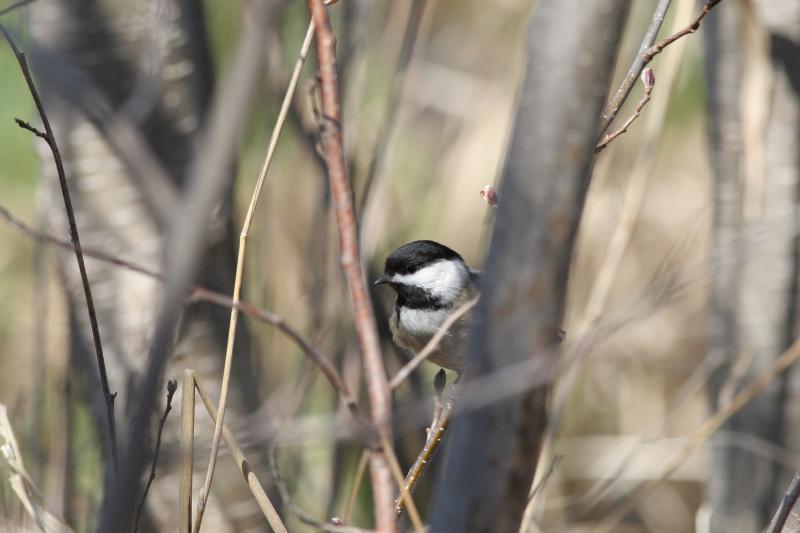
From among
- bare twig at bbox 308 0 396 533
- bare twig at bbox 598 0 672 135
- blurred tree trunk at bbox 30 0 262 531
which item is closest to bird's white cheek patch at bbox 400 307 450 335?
blurred tree trunk at bbox 30 0 262 531

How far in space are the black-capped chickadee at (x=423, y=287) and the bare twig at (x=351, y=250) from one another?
1.25m

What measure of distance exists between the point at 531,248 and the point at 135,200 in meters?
1.50

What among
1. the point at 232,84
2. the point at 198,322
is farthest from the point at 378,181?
the point at 232,84

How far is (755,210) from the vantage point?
1.99m

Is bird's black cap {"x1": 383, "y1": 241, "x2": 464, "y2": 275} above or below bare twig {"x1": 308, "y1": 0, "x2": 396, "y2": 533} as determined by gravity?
below

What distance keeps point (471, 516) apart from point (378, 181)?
155cm

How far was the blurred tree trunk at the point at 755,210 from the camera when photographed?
1.94 m

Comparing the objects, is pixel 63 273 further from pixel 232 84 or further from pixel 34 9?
pixel 232 84

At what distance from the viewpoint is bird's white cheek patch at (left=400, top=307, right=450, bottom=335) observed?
7.00 feet

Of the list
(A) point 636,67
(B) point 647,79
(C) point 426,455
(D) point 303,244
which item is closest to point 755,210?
(B) point 647,79

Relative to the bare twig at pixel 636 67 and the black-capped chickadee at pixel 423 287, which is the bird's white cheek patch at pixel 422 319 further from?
the bare twig at pixel 636 67

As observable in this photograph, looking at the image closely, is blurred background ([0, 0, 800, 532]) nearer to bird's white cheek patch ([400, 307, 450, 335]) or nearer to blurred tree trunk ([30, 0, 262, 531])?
blurred tree trunk ([30, 0, 262, 531])

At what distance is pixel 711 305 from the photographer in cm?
220

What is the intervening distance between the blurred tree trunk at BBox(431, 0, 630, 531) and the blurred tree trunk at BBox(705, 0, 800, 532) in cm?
120
